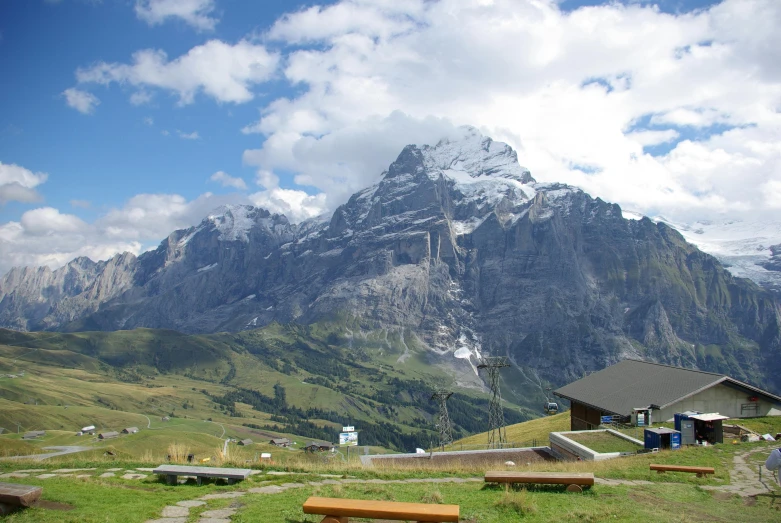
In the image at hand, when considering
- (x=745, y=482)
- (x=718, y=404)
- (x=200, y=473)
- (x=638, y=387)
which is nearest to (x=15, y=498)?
(x=200, y=473)

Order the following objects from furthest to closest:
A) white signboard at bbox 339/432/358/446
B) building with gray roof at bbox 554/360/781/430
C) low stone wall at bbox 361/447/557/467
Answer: building with gray roof at bbox 554/360/781/430 → low stone wall at bbox 361/447/557/467 → white signboard at bbox 339/432/358/446

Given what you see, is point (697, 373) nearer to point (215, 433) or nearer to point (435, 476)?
point (435, 476)

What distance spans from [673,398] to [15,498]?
37038 millimetres

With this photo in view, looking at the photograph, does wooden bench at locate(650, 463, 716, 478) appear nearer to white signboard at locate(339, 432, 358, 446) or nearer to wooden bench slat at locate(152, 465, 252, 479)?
white signboard at locate(339, 432, 358, 446)

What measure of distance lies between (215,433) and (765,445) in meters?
198

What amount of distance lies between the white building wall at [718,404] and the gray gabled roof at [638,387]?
61 cm

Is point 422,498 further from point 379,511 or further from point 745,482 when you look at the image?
point 745,482

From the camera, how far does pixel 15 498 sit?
11734mm

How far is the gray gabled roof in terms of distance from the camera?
36.5m

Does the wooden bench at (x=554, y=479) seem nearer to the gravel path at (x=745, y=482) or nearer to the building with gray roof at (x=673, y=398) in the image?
the gravel path at (x=745, y=482)

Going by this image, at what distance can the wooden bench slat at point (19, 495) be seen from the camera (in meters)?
A: 11.7

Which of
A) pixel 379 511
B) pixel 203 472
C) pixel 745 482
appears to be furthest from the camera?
pixel 745 482

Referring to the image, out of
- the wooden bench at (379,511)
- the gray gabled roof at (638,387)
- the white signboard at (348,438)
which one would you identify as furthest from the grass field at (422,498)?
the gray gabled roof at (638,387)

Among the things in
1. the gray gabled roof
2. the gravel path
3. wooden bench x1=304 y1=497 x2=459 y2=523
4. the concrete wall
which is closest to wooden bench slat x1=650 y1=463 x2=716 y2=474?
the gravel path
